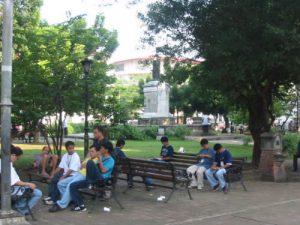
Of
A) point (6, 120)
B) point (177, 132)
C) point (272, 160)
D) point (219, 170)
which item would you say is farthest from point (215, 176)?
point (177, 132)

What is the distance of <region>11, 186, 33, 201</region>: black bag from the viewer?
7512mm

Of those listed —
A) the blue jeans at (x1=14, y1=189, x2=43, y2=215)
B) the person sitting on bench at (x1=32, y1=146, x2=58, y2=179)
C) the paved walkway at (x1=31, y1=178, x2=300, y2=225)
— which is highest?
the person sitting on bench at (x1=32, y1=146, x2=58, y2=179)

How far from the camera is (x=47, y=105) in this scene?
1421cm

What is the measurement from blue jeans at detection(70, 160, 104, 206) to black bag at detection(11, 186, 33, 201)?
1.10 m

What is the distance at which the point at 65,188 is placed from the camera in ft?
29.1

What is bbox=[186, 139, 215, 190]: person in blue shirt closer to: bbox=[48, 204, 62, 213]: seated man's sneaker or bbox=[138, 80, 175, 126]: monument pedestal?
bbox=[48, 204, 62, 213]: seated man's sneaker

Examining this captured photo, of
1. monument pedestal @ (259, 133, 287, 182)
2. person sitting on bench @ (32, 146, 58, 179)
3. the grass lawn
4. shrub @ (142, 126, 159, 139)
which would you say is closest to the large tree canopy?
monument pedestal @ (259, 133, 287, 182)

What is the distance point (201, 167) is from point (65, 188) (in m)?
3.56

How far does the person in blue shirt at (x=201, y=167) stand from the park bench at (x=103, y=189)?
255 centimetres

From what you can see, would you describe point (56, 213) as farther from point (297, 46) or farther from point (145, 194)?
point (297, 46)

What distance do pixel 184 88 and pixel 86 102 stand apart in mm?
39784

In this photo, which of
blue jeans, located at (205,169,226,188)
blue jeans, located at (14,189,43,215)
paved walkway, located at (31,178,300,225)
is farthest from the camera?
blue jeans, located at (205,169,226,188)

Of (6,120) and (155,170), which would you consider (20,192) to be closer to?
(6,120)

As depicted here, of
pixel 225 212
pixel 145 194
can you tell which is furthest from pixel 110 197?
pixel 225 212
